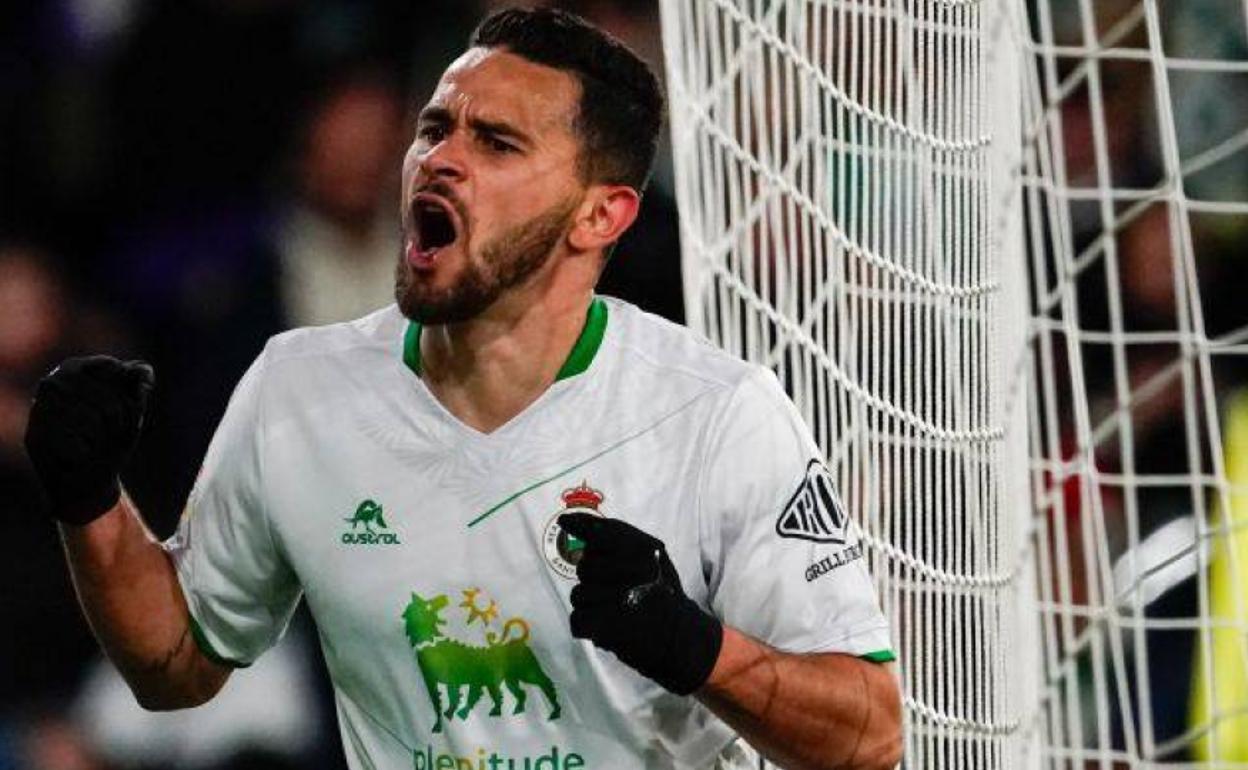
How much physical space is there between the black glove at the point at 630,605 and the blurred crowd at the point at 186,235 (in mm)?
2688

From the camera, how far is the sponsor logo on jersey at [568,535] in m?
2.95

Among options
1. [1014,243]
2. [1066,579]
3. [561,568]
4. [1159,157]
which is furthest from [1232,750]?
[561,568]

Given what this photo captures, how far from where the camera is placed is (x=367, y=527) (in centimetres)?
304

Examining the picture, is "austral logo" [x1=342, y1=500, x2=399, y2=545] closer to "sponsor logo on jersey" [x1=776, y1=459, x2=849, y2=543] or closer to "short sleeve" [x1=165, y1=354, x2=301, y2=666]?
"short sleeve" [x1=165, y1=354, x2=301, y2=666]

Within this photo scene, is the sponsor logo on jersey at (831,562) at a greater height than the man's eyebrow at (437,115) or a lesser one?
lesser

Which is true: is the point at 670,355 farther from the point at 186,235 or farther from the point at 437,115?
the point at 186,235

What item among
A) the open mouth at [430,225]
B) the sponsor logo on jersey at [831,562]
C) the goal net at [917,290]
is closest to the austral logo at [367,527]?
the open mouth at [430,225]

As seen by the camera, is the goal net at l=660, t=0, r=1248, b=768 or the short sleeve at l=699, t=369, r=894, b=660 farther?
the goal net at l=660, t=0, r=1248, b=768

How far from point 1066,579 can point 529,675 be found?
0.88m

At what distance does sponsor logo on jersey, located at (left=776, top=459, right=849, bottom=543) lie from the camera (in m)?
2.91

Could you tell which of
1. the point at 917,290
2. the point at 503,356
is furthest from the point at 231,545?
the point at 917,290

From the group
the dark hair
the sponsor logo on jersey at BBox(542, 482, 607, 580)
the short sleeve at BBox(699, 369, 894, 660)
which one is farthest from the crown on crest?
the dark hair

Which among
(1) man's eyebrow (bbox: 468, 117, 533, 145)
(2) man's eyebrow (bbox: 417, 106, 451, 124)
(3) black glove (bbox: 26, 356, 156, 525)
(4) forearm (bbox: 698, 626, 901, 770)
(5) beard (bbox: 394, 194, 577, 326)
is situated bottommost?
(4) forearm (bbox: 698, 626, 901, 770)

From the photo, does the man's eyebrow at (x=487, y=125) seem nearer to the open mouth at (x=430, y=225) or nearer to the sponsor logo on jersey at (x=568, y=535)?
the open mouth at (x=430, y=225)
